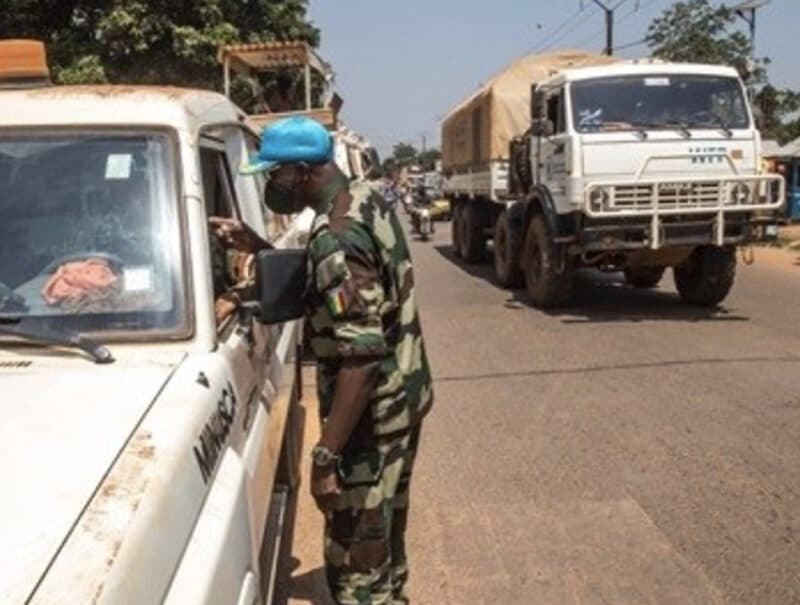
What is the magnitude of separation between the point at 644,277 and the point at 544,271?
2.67 metres

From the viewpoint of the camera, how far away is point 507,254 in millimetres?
12914

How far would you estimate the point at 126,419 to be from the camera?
2057 mm

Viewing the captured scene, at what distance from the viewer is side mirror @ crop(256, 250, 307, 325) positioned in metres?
2.72

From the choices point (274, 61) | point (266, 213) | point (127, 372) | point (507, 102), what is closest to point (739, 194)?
point (507, 102)

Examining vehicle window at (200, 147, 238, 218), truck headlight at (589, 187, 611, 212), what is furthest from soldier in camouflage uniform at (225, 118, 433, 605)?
truck headlight at (589, 187, 611, 212)

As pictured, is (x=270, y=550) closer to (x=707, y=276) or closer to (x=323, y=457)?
(x=323, y=457)

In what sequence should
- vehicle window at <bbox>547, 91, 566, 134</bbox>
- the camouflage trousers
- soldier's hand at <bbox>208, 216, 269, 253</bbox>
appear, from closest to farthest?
the camouflage trousers
soldier's hand at <bbox>208, 216, 269, 253</bbox>
vehicle window at <bbox>547, 91, 566, 134</bbox>

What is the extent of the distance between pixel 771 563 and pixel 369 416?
219 centimetres

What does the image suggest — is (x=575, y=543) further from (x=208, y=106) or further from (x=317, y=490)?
(x=208, y=106)

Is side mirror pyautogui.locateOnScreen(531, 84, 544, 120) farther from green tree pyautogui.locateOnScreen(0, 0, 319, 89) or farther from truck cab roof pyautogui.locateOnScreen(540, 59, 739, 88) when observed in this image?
green tree pyautogui.locateOnScreen(0, 0, 319, 89)

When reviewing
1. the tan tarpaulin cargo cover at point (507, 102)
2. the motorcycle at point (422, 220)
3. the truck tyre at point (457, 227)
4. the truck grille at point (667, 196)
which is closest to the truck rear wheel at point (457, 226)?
the truck tyre at point (457, 227)

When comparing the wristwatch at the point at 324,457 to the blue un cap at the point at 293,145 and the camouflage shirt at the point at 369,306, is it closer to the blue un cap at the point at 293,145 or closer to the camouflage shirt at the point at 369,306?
the camouflage shirt at the point at 369,306

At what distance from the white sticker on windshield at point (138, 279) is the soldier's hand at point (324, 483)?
2.20 feet

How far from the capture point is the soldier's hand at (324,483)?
8.90ft
